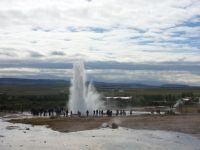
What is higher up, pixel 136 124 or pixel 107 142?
pixel 136 124

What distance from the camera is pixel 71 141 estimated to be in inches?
1574

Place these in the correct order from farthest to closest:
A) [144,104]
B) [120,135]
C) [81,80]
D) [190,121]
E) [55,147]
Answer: [144,104] → [81,80] → [190,121] → [120,135] → [55,147]

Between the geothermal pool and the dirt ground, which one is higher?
the dirt ground

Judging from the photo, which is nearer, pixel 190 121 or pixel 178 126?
pixel 178 126

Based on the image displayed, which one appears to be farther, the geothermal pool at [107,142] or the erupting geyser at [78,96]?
the erupting geyser at [78,96]

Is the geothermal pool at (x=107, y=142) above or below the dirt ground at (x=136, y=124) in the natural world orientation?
below

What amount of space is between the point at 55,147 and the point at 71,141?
4580 mm

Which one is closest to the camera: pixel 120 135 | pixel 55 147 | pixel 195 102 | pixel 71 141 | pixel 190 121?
pixel 55 147

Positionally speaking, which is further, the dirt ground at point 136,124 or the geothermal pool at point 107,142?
the dirt ground at point 136,124

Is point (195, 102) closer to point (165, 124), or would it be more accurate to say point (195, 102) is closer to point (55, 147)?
point (165, 124)

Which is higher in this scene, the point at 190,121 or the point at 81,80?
the point at 81,80

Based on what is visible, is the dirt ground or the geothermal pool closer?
the geothermal pool

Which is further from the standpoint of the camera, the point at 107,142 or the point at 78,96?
the point at 78,96

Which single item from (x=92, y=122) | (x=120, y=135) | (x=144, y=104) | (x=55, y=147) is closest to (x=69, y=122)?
(x=92, y=122)
